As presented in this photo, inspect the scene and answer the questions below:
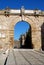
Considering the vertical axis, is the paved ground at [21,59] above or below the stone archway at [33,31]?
below

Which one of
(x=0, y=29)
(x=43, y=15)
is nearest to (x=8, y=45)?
(x=0, y=29)

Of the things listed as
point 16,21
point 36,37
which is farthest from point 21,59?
point 16,21

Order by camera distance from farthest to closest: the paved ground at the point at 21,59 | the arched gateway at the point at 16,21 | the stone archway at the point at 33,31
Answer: the stone archway at the point at 33,31, the arched gateway at the point at 16,21, the paved ground at the point at 21,59

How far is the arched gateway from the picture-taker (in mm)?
26047

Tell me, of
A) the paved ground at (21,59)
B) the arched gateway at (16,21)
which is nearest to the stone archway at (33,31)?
the arched gateway at (16,21)

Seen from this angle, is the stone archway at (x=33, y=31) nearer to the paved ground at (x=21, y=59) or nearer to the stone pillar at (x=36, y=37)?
the stone pillar at (x=36, y=37)

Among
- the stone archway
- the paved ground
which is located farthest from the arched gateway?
the paved ground

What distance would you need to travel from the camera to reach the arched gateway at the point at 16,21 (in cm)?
2605

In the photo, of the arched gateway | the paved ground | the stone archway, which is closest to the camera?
the paved ground

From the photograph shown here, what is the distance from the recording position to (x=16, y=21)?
26.5 meters

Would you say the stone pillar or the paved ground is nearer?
the paved ground

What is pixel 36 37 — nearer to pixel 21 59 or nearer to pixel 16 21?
pixel 16 21

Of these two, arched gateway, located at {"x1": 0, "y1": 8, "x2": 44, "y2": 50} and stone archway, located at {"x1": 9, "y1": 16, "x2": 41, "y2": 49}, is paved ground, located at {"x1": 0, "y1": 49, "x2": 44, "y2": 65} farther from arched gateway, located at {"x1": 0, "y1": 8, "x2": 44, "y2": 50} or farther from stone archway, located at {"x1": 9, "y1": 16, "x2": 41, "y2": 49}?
stone archway, located at {"x1": 9, "y1": 16, "x2": 41, "y2": 49}

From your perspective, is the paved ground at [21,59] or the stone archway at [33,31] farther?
the stone archway at [33,31]
